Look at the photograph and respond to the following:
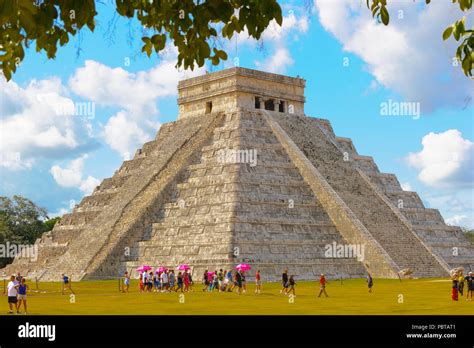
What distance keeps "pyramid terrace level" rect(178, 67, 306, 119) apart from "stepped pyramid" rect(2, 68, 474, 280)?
3.0 inches

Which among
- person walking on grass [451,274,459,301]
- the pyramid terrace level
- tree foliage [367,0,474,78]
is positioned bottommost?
person walking on grass [451,274,459,301]

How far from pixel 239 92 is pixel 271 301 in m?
24.1

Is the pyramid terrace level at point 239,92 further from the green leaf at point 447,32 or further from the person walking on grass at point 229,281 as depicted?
the green leaf at point 447,32

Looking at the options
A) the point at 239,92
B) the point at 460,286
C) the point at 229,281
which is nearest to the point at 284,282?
the point at 229,281

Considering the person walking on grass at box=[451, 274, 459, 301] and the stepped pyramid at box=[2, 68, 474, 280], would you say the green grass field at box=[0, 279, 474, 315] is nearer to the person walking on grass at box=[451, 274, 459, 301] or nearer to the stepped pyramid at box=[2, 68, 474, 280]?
the person walking on grass at box=[451, 274, 459, 301]

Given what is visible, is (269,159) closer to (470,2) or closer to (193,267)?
(193,267)

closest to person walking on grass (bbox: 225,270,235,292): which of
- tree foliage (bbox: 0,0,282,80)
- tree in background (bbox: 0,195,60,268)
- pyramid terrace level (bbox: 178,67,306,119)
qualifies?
pyramid terrace level (bbox: 178,67,306,119)

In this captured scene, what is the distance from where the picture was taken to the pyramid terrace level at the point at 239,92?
162 ft

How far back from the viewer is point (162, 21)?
10250mm

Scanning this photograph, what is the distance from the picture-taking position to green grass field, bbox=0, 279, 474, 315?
22.8 metres

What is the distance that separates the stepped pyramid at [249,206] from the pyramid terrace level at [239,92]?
0.25 ft

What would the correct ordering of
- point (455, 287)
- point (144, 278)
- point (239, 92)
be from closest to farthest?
1. point (455, 287)
2. point (144, 278)
3. point (239, 92)

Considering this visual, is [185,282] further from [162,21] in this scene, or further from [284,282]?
[162,21]
